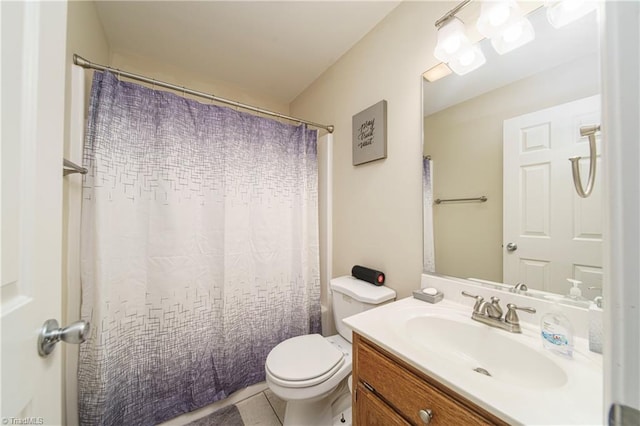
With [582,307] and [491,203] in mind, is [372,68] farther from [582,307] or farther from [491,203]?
[582,307]

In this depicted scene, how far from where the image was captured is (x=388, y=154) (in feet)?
4.33

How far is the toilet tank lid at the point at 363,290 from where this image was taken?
1203 mm

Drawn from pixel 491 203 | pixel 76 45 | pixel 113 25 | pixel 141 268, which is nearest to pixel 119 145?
pixel 76 45

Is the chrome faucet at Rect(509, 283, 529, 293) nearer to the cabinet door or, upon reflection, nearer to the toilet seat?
the cabinet door

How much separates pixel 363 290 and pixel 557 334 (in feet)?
2.53

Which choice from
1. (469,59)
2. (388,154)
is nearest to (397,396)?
(388,154)

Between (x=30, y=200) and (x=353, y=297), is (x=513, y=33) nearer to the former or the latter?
(x=353, y=297)

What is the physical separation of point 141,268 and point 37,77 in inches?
39.4

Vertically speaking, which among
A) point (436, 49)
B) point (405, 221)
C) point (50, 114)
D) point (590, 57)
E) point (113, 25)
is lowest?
point (405, 221)

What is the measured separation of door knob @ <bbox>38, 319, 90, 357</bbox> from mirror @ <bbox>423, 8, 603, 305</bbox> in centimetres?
125

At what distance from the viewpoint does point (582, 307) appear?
726 mm

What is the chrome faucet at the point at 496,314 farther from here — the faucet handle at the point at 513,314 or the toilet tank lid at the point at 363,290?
the toilet tank lid at the point at 363,290

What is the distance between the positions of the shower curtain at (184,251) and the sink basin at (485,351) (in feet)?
3.11

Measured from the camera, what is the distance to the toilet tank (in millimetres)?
1213
